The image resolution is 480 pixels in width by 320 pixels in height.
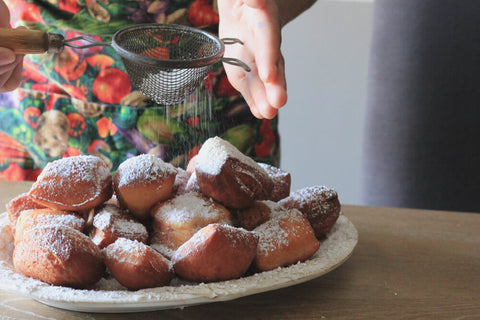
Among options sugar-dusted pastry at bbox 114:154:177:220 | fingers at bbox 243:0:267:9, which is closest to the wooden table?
sugar-dusted pastry at bbox 114:154:177:220

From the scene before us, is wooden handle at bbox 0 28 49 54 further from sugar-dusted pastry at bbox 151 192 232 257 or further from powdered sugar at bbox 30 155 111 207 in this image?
sugar-dusted pastry at bbox 151 192 232 257

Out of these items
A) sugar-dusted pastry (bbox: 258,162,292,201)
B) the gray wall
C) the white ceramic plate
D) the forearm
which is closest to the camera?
the white ceramic plate

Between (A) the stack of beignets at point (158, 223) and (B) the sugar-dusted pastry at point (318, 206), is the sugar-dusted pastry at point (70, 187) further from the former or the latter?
(B) the sugar-dusted pastry at point (318, 206)

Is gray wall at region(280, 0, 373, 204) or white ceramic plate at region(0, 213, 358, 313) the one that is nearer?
white ceramic plate at region(0, 213, 358, 313)

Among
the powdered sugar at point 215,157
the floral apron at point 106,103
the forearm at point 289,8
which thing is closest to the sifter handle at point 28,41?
the powdered sugar at point 215,157

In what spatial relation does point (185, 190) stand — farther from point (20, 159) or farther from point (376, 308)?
point (20, 159)

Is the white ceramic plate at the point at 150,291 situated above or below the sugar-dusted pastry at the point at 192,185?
below

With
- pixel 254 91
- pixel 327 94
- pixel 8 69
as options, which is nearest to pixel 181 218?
pixel 254 91

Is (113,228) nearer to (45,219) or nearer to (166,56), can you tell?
(45,219)
